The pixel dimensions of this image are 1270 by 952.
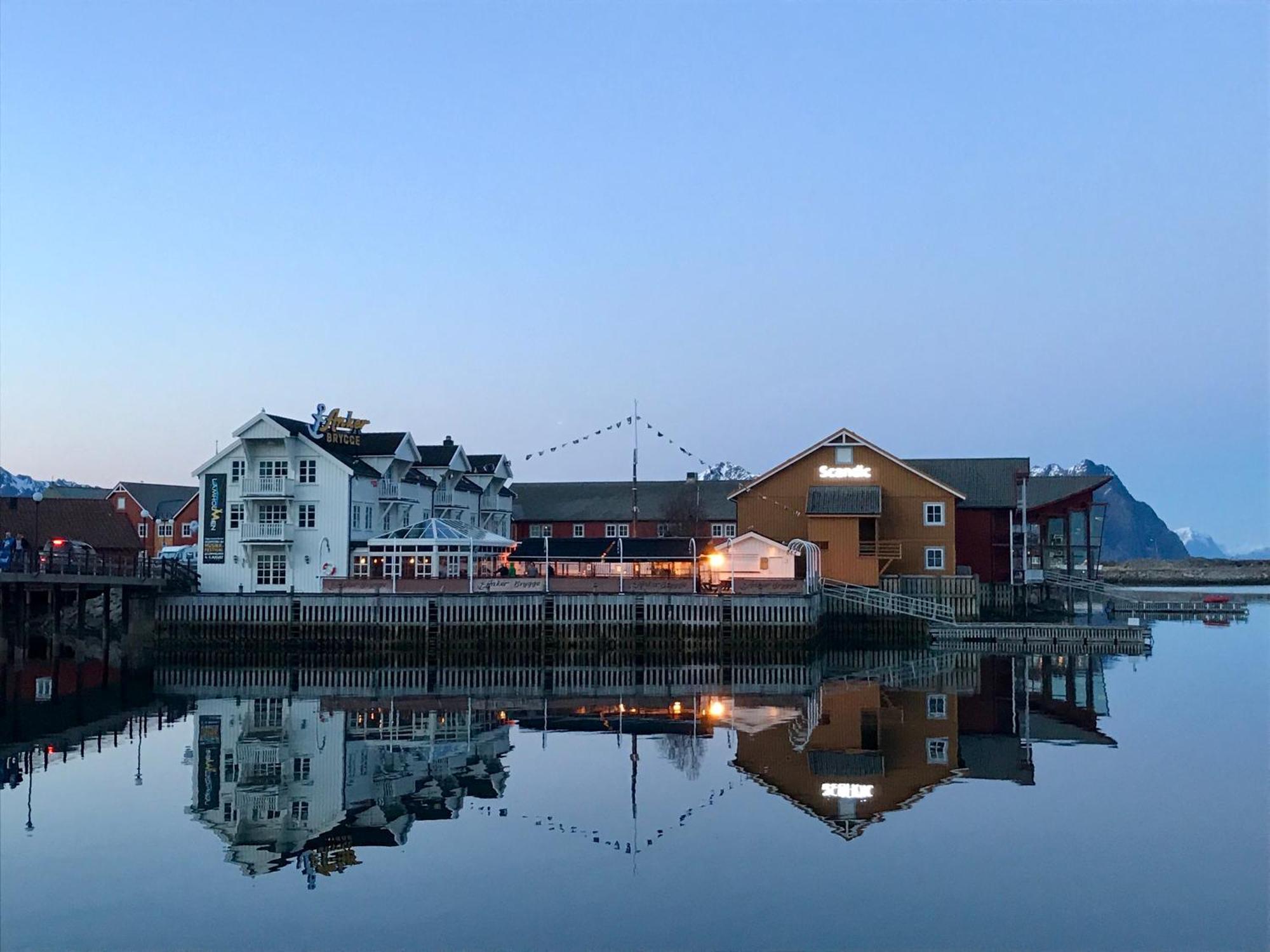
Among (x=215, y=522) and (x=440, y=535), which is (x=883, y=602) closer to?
(x=440, y=535)

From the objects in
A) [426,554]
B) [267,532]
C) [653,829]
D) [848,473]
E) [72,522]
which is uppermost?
[848,473]

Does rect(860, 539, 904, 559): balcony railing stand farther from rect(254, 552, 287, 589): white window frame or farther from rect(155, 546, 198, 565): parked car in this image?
rect(155, 546, 198, 565): parked car

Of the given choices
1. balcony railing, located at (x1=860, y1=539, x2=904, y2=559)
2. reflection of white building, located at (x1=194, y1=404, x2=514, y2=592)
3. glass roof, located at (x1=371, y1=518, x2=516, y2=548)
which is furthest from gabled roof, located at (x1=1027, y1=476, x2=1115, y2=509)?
reflection of white building, located at (x1=194, y1=404, x2=514, y2=592)

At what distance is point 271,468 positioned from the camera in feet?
181

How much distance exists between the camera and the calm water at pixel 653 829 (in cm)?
1568

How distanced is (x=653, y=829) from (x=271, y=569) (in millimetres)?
38402

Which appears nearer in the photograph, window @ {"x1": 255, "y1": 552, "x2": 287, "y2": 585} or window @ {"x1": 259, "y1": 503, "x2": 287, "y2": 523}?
window @ {"x1": 255, "y1": 552, "x2": 287, "y2": 585}

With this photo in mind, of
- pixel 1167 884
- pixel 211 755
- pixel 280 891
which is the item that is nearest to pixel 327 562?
pixel 211 755

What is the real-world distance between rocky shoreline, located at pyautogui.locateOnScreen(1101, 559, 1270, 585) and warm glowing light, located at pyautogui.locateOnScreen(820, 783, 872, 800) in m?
108

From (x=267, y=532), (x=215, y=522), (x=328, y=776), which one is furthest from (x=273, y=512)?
(x=328, y=776)

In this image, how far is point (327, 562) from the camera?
54.3 meters

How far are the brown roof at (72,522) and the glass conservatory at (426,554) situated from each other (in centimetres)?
2403

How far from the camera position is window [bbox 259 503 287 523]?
55125 millimetres

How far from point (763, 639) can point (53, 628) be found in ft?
119
